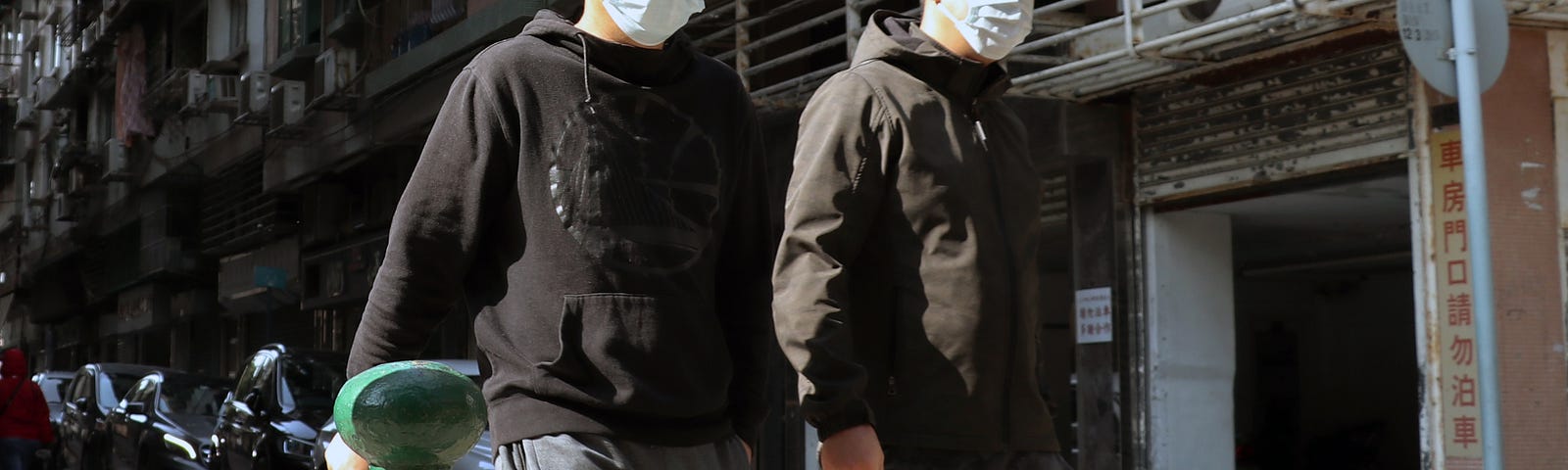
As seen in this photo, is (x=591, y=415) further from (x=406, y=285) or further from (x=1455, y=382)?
(x=1455, y=382)

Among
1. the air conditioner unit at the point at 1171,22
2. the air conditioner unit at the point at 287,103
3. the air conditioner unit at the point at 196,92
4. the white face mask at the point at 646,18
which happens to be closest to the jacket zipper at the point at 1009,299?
the white face mask at the point at 646,18

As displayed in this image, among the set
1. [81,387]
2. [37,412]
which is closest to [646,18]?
[37,412]

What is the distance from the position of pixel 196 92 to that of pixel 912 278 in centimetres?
2475

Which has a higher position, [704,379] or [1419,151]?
[1419,151]

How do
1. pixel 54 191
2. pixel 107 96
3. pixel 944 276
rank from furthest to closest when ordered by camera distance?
1. pixel 54 191
2. pixel 107 96
3. pixel 944 276

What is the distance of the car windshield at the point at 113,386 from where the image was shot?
711 inches

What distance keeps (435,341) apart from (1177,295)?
41.5 ft

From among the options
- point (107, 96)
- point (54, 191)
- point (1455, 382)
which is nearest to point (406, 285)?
point (1455, 382)

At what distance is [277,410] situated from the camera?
1204 cm

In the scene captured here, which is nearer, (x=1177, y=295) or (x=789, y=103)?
(x=1177, y=295)

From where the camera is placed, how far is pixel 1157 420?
38.3ft

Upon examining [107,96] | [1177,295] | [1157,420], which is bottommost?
[1157,420]

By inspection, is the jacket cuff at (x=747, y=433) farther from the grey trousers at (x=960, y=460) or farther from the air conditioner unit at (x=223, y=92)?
the air conditioner unit at (x=223, y=92)

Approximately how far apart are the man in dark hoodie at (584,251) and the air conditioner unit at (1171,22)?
6.44 m
